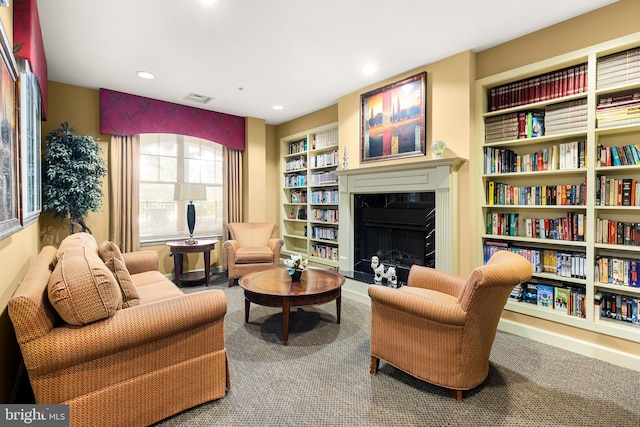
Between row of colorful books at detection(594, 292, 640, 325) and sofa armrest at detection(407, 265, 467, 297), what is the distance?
113 centimetres

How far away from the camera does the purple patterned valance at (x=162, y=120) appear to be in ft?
13.3

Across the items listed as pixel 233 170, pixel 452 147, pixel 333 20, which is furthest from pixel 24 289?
pixel 233 170

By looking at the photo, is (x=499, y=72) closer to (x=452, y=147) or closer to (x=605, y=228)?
(x=452, y=147)

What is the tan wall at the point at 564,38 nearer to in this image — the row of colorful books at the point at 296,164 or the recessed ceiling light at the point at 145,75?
the row of colorful books at the point at 296,164

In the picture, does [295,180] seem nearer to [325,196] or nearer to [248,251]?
[325,196]

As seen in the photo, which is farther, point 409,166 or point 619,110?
point 409,166

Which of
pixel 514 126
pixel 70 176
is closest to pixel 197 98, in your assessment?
pixel 70 176

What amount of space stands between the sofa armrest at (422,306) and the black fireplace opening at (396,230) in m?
1.59

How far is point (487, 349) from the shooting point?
6.18ft

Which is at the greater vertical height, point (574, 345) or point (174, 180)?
point (174, 180)

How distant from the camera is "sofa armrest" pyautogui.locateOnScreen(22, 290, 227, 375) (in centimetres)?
130

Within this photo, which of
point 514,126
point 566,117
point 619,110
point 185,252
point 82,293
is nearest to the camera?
point 82,293

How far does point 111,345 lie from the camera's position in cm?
143

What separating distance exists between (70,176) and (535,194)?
4689 millimetres
